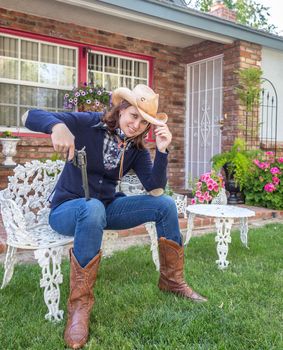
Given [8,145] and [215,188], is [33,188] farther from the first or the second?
[8,145]

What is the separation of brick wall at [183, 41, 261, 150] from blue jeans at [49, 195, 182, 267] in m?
3.87

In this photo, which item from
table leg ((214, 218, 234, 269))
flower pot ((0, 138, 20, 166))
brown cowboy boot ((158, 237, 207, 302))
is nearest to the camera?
brown cowboy boot ((158, 237, 207, 302))

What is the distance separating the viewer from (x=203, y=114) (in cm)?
667

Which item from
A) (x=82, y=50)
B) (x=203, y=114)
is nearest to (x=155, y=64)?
(x=203, y=114)

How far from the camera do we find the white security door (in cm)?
636

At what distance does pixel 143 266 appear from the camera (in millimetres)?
2920

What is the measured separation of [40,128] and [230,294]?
4.82ft

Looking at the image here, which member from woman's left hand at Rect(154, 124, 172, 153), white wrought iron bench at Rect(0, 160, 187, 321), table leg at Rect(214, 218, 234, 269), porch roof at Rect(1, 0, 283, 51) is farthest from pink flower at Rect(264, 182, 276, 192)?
woman's left hand at Rect(154, 124, 172, 153)

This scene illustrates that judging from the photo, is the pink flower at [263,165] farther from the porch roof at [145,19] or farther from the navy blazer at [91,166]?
the navy blazer at [91,166]

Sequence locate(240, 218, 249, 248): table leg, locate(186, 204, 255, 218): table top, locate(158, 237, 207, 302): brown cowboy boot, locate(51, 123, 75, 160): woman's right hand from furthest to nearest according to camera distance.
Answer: locate(240, 218, 249, 248): table leg, locate(186, 204, 255, 218): table top, locate(158, 237, 207, 302): brown cowboy boot, locate(51, 123, 75, 160): woman's right hand

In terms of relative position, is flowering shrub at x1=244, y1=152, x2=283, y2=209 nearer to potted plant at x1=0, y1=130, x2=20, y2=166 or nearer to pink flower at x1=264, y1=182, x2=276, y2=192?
pink flower at x1=264, y1=182, x2=276, y2=192

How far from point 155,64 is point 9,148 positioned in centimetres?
293

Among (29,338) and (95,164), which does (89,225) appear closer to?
(95,164)

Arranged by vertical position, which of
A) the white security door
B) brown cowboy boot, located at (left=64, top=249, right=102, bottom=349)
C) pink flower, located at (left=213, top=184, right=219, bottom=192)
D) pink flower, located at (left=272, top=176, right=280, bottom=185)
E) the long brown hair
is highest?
the white security door
